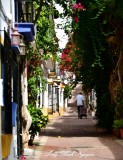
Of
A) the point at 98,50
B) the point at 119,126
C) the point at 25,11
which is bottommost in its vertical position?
the point at 119,126

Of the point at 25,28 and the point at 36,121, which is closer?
the point at 25,28

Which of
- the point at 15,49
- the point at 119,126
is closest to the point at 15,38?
the point at 15,49

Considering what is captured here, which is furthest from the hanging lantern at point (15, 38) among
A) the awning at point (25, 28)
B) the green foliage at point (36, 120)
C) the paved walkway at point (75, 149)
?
the green foliage at point (36, 120)

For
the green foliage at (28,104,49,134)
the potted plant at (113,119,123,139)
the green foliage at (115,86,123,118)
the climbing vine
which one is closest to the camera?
the green foliage at (28,104,49,134)

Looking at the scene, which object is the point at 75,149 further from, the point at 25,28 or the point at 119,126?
the point at 25,28

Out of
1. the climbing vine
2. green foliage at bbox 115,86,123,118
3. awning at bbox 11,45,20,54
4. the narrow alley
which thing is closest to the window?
awning at bbox 11,45,20,54

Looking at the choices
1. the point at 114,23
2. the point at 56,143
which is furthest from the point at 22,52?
the point at 114,23

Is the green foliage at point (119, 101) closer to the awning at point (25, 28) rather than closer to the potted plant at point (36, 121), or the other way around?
the potted plant at point (36, 121)

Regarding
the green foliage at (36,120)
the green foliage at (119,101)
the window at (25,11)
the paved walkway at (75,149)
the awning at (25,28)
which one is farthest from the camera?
the green foliage at (119,101)

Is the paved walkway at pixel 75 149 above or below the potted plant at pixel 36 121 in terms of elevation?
below

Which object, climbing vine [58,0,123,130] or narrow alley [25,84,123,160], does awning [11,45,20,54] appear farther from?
climbing vine [58,0,123,130]

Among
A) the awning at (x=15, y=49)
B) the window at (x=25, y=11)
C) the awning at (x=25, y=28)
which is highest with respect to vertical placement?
the window at (x=25, y=11)

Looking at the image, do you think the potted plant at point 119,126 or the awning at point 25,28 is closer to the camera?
the awning at point 25,28

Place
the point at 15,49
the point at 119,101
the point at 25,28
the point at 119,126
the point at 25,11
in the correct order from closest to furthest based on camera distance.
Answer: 1. the point at 15,49
2. the point at 25,28
3. the point at 25,11
4. the point at 119,126
5. the point at 119,101
